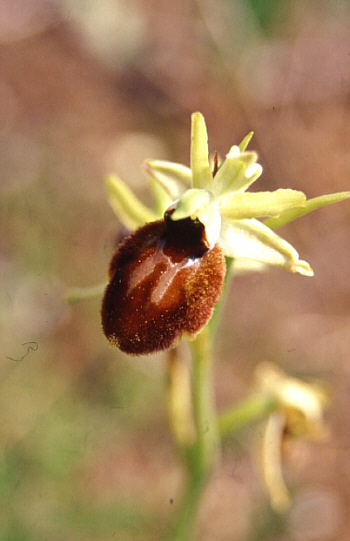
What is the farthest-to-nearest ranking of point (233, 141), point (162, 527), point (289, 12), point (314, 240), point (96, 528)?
point (289, 12)
point (233, 141)
point (314, 240)
point (162, 527)
point (96, 528)

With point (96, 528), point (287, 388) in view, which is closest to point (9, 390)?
point (96, 528)

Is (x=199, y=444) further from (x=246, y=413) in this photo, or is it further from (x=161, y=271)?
(x=161, y=271)

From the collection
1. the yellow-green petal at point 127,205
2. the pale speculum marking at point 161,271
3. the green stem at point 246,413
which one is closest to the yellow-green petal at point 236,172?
the pale speculum marking at point 161,271

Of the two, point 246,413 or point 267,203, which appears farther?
point 246,413

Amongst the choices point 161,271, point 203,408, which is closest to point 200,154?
point 161,271

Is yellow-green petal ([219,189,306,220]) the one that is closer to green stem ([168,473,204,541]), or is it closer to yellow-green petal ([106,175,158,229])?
yellow-green petal ([106,175,158,229])

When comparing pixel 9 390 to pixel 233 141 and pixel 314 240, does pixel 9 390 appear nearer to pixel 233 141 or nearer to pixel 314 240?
pixel 314 240
